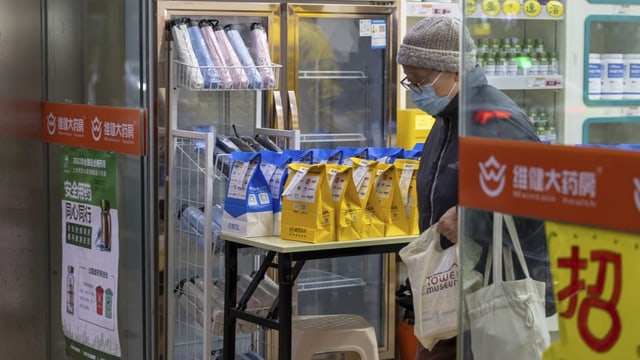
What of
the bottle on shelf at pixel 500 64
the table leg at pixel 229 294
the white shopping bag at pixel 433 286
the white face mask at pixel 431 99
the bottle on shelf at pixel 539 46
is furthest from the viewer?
the bottle on shelf at pixel 539 46

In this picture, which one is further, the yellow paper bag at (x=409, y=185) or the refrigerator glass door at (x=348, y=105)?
the refrigerator glass door at (x=348, y=105)

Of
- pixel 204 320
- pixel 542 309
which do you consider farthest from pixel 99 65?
pixel 542 309

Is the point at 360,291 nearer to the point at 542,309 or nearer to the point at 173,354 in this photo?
the point at 173,354

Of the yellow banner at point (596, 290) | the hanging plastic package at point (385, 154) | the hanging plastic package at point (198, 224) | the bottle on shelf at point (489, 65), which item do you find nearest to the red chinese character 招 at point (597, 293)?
the yellow banner at point (596, 290)

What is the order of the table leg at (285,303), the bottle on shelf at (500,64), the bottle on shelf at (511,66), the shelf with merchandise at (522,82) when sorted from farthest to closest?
the table leg at (285,303) → the bottle on shelf at (511,66) → the bottle on shelf at (500,64) → the shelf with merchandise at (522,82)

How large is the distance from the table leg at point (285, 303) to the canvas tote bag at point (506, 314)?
164cm

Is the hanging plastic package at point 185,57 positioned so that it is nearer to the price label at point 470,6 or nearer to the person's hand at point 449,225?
the person's hand at point 449,225

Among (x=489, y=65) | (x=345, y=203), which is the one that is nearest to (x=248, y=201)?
(x=345, y=203)

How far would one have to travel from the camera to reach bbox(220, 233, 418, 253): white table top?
14.0ft

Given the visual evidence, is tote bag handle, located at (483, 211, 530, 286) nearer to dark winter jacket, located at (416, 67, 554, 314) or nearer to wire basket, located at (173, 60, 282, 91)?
dark winter jacket, located at (416, 67, 554, 314)

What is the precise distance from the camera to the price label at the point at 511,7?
2533 mm

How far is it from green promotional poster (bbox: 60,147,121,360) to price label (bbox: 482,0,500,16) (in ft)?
6.78

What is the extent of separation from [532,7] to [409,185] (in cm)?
163

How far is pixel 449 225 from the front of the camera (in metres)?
3.27
